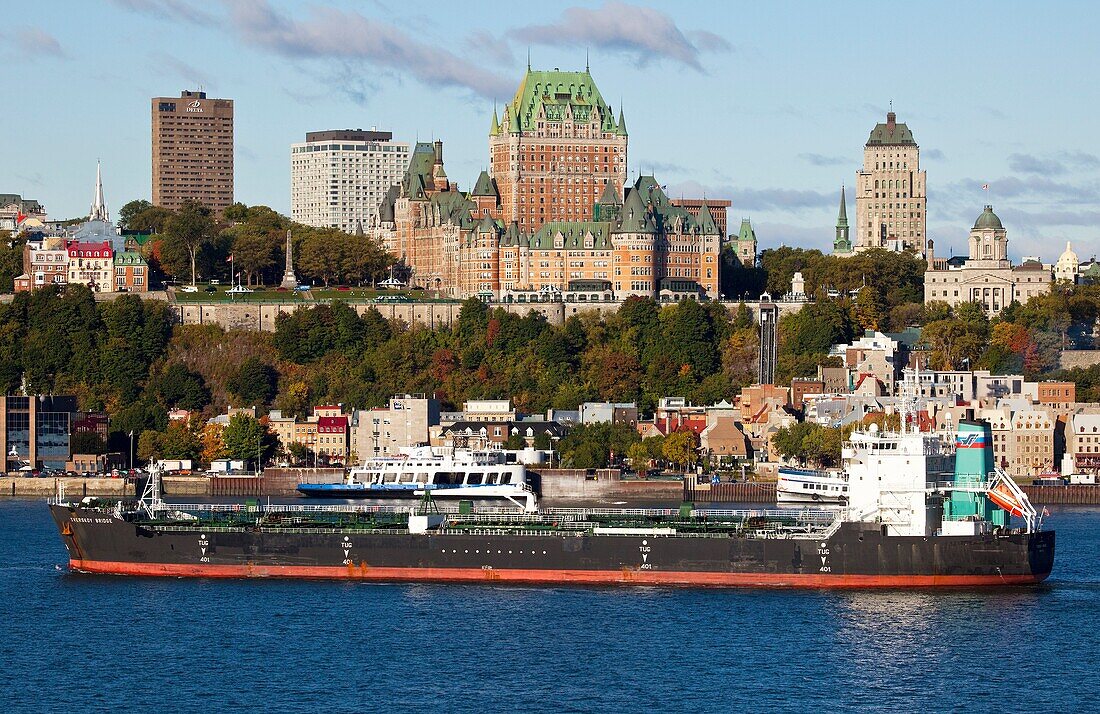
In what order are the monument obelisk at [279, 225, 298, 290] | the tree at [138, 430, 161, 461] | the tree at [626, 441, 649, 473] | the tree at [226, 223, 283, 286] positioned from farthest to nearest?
the tree at [226, 223, 283, 286] → the monument obelisk at [279, 225, 298, 290] → the tree at [138, 430, 161, 461] → the tree at [626, 441, 649, 473]

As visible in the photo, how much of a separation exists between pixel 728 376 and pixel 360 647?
3047 inches

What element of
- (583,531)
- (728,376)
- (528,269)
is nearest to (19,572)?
(583,531)

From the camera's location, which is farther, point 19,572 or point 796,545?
point 19,572

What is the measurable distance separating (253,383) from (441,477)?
42078 millimetres

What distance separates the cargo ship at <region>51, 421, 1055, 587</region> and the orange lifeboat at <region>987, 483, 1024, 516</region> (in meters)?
0.06

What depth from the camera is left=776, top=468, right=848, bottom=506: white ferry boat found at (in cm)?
9762

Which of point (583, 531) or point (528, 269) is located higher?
point (528, 269)

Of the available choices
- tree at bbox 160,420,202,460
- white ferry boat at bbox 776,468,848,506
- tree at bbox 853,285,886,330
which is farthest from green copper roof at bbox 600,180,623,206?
white ferry boat at bbox 776,468,848,506

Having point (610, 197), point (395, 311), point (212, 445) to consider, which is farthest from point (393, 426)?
point (610, 197)

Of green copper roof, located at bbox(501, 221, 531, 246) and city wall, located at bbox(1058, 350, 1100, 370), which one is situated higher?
green copper roof, located at bbox(501, 221, 531, 246)

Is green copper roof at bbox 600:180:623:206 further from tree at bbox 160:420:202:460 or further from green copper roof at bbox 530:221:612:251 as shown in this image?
tree at bbox 160:420:202:460

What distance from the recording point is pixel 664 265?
154 metres

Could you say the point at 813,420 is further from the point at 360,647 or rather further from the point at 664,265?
the point at 360,647

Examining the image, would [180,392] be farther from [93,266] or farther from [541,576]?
[541,576]
